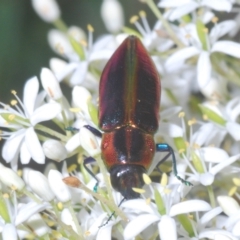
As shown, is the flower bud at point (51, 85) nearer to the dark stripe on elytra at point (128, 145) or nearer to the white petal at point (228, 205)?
the dark stripe on elytra at point (128, 145)

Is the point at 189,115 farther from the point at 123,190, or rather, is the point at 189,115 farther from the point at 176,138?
the point at 123,190

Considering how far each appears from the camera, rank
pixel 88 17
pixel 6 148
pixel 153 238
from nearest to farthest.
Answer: pixel 153 238 < pixel 6 148 < pixel 88 17

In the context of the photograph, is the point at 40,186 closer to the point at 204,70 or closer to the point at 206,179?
the point at 206,179

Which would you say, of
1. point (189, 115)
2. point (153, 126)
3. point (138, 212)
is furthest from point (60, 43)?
point (138, 212)

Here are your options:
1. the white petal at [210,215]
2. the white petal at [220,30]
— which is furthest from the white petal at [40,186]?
the white petal at [220,30]

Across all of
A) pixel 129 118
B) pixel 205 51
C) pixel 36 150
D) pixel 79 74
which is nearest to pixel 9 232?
pixel 36 150

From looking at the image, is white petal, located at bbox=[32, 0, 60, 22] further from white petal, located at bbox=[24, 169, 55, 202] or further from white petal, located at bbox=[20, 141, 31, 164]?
white petal, located at bbox=[24, 169, 55, 202]

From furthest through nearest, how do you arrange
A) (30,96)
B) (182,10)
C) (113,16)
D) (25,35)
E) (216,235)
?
(25,35)
(113,16)
(182,10)
(30,96)
(216,235)
